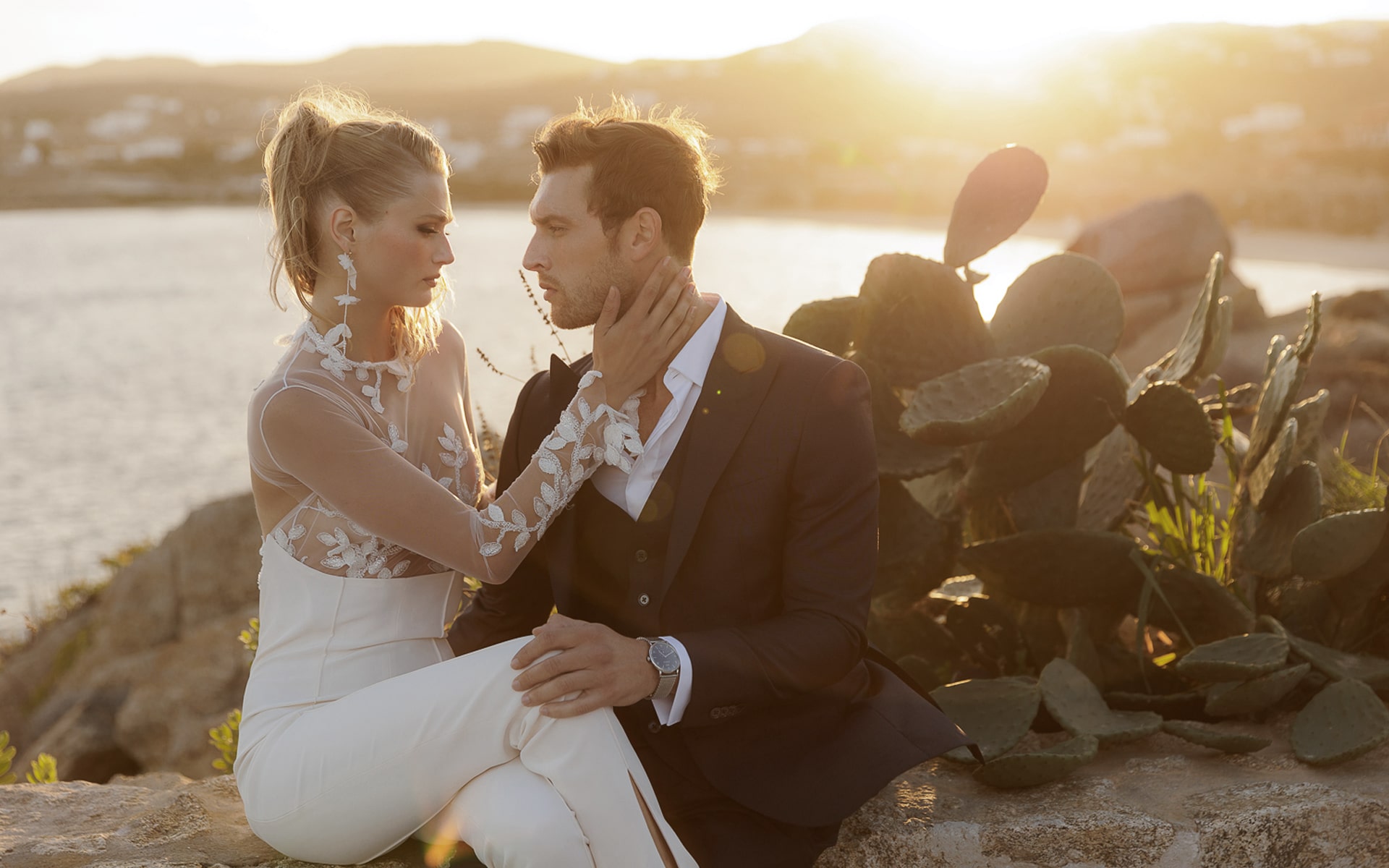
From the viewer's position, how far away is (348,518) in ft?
9.20

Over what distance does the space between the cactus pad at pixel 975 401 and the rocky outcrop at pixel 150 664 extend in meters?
4.66

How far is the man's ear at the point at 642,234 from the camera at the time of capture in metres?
2.87

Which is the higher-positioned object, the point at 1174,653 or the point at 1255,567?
the point at 1255,567

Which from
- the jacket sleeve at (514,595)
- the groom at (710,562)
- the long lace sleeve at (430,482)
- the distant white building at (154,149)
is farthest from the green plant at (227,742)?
the distant white building at (154,149)

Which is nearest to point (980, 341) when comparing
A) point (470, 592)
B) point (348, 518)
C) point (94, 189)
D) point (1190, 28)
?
point (470, 592)

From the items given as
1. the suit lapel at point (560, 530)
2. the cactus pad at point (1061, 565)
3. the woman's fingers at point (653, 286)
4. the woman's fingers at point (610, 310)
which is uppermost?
the woman's fingers at point (653, 286)

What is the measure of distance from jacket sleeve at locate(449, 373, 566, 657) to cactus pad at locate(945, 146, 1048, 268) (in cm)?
200

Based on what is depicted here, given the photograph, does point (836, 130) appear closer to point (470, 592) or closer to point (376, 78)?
point (470, 592)

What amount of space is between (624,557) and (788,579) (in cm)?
44

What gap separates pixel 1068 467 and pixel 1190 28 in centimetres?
10985

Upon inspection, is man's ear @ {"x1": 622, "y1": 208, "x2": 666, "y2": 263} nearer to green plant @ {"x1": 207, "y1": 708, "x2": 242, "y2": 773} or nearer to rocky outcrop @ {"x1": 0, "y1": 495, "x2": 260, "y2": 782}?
green plant @ {"x1": 207, "y1": 708, "x2": 242, "y2": 773}

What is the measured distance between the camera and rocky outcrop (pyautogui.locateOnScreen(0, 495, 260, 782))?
6.61 m

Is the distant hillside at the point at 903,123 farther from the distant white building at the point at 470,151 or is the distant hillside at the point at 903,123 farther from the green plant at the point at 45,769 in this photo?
the green plant at the point at 45,769

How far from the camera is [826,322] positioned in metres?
4.04
